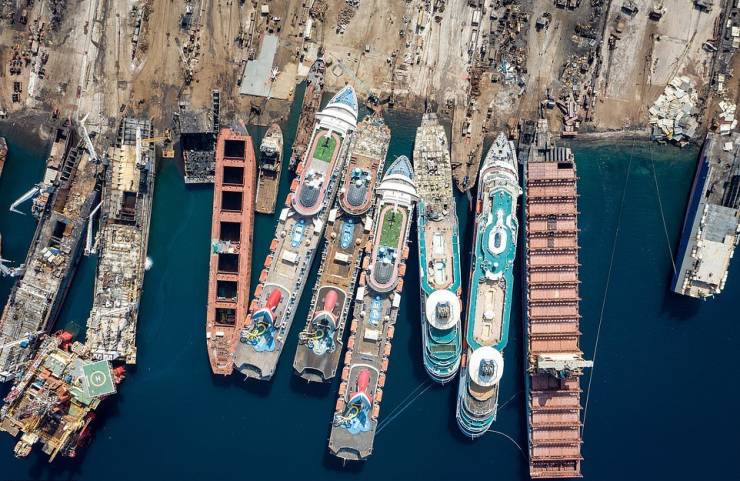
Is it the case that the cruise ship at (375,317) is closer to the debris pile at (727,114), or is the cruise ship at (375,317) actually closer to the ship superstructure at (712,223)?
the ship superstructure at (712,223)

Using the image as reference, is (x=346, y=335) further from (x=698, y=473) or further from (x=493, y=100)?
(x=698, y=473)

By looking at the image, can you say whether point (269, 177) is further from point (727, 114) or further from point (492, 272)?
point (727, 114)

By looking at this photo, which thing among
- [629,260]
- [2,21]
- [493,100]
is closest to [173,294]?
[2,21]

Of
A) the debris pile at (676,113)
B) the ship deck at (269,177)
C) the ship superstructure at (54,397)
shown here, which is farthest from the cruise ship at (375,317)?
the debris pile at (676,113)

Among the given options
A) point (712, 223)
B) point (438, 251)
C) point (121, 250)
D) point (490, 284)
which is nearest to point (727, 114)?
point (712, 223)

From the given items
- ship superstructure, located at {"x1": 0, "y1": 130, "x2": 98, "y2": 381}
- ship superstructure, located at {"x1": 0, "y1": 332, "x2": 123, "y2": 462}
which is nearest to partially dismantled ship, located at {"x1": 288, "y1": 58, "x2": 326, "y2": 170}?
ship superstructure, located at {"x1": 0, "y1": 130, "x2": 98, "y2": 381}
